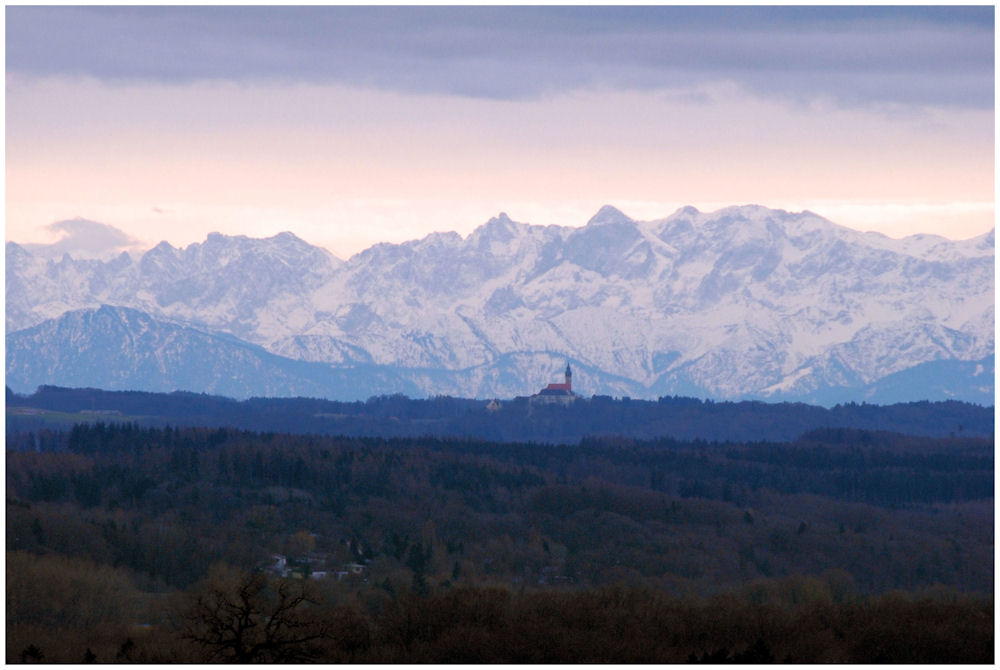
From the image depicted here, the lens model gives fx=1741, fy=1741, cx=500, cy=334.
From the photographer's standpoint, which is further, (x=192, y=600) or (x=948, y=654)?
(x=192, y=600)

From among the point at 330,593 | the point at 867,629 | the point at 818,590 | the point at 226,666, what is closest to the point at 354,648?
the point at 226,666

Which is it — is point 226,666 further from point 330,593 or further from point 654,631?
point 330,593

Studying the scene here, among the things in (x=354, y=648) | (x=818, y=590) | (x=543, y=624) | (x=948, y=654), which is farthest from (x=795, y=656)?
(x=818, y=590)

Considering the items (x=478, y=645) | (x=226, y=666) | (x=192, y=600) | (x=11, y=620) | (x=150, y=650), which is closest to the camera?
(x=226, y=666)

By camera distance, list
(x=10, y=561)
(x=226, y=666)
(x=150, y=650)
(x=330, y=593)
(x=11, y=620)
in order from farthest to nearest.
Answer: (x=330, y=593)
(x=10, y=561)
(x=11, y=620)
(x=150, y=650)
(x=226, y=666)

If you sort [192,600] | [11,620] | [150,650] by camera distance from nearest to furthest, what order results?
[150,650], [11,620], [192,600]

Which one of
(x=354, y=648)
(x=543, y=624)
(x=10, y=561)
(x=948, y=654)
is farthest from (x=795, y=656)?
(x=10, y=561)

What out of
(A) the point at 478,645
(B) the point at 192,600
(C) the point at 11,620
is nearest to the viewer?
(A) the point at 478,645

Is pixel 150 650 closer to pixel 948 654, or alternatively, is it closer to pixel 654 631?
pixel 654 631

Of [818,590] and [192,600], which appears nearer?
[192,600]
